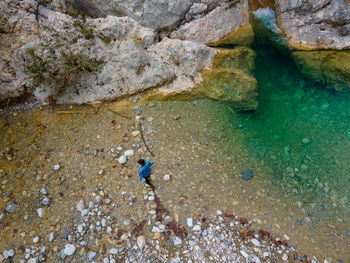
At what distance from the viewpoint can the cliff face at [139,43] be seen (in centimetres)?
591

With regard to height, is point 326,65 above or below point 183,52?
below

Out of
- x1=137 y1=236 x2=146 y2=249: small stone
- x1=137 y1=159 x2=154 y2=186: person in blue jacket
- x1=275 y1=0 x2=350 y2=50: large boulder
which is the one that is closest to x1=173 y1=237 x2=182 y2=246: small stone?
x1=137 y1=236 x2=146 y2=249: small stone

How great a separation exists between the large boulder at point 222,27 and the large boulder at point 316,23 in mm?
1671

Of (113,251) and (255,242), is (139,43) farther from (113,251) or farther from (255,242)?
(255,242)

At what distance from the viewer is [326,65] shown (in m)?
8.46

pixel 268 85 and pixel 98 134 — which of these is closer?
pixel 98 134

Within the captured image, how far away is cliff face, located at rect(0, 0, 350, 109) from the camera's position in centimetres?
591

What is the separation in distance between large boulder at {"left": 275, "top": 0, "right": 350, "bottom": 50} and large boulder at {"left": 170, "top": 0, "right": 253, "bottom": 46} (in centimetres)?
167

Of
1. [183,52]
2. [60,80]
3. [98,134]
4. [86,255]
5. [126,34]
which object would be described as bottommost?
[86,255]

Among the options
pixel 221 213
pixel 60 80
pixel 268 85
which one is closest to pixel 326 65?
pixel 268 85

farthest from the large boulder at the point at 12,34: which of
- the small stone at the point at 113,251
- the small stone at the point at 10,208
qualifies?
the small stone at the point at 113,251

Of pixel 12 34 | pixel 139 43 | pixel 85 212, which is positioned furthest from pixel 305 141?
pixel 12 34

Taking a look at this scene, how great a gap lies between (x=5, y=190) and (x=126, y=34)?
5.65m

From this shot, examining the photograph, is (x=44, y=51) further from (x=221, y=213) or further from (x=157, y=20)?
(x=221, y=213)
